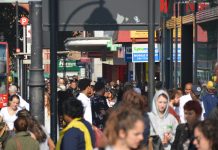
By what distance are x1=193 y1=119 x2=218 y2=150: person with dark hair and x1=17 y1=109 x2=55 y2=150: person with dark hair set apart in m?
3.11

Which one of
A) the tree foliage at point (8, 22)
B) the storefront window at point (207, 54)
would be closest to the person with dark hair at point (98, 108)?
the storefront window at point (207, 54)

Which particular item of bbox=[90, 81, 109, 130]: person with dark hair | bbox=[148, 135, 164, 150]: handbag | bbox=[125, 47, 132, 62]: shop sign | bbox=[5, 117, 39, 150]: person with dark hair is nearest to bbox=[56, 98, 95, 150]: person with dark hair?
bbox=[5, 117, 39, 150]: person with dark hair

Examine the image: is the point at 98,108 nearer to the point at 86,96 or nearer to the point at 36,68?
the point at 86,96

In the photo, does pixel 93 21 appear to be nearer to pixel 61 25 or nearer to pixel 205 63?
pixel 61 25

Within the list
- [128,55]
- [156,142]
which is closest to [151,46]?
[156,142]

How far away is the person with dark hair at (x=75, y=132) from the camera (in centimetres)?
786

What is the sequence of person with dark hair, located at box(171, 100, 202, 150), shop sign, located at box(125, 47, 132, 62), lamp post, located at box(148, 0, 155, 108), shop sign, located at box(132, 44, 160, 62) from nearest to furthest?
1. person with dark hair, located at box(171, 100, 202, 150)
2. lamp post, located at box(148, 0, 155, 108)
3. shop sign, located at box(132, 44, 160, 62)
4. shop sign, located at box(125, 47, 132, 62)

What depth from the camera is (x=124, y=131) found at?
5.32m

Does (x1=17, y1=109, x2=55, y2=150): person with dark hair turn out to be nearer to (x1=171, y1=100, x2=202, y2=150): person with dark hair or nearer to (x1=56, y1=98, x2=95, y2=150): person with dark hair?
(x1=56, y1=98, x2=95, y2=150): person with dark hair

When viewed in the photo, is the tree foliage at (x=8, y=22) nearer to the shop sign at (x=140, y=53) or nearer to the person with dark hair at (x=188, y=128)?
the shop sign at (x=140, y=53)

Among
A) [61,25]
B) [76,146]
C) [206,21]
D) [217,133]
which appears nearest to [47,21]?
[61,25]

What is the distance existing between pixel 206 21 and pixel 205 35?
1.19 metres

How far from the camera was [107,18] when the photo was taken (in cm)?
1043

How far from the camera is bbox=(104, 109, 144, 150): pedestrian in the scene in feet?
17.4
